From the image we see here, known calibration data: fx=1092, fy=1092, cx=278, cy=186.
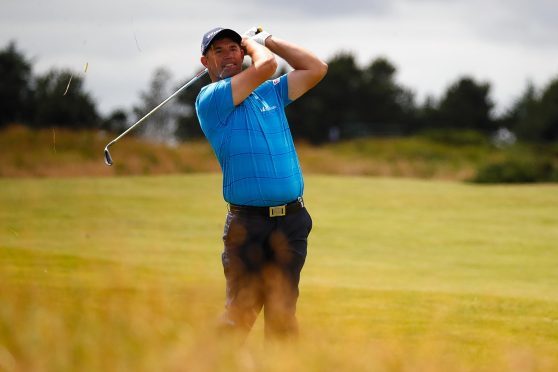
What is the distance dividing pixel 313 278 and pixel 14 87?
48943 millimetres

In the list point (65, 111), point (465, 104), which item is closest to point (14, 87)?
point (65, 111)

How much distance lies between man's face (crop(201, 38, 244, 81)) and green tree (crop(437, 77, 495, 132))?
82.8 meters

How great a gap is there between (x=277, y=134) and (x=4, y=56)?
5774cm

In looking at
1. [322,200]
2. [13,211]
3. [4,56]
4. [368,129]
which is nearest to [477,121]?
[368,129]

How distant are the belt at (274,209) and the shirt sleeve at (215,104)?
1.74ft

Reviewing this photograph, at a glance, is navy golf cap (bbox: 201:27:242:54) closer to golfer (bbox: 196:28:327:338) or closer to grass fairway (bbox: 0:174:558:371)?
golfer (bbox: 196:28:327:338)

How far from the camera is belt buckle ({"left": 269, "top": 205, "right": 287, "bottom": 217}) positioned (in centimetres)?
664

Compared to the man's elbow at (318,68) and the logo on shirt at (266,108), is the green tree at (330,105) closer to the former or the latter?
the man's elbow at (318,68)

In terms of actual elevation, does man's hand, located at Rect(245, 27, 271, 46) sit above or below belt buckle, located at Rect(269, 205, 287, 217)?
above

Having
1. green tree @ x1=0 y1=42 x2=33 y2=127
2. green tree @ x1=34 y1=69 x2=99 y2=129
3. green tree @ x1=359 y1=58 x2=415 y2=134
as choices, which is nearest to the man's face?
green tree @ x1=34 y1=69 x2=99 y2=129

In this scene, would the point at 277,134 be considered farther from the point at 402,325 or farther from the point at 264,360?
the point at 402,325

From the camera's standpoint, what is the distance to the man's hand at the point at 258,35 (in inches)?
275

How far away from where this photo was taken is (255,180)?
662 centimetres

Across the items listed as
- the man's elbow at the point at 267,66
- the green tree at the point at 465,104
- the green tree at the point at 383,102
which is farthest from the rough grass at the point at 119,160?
the green tree at the point at 465,104
